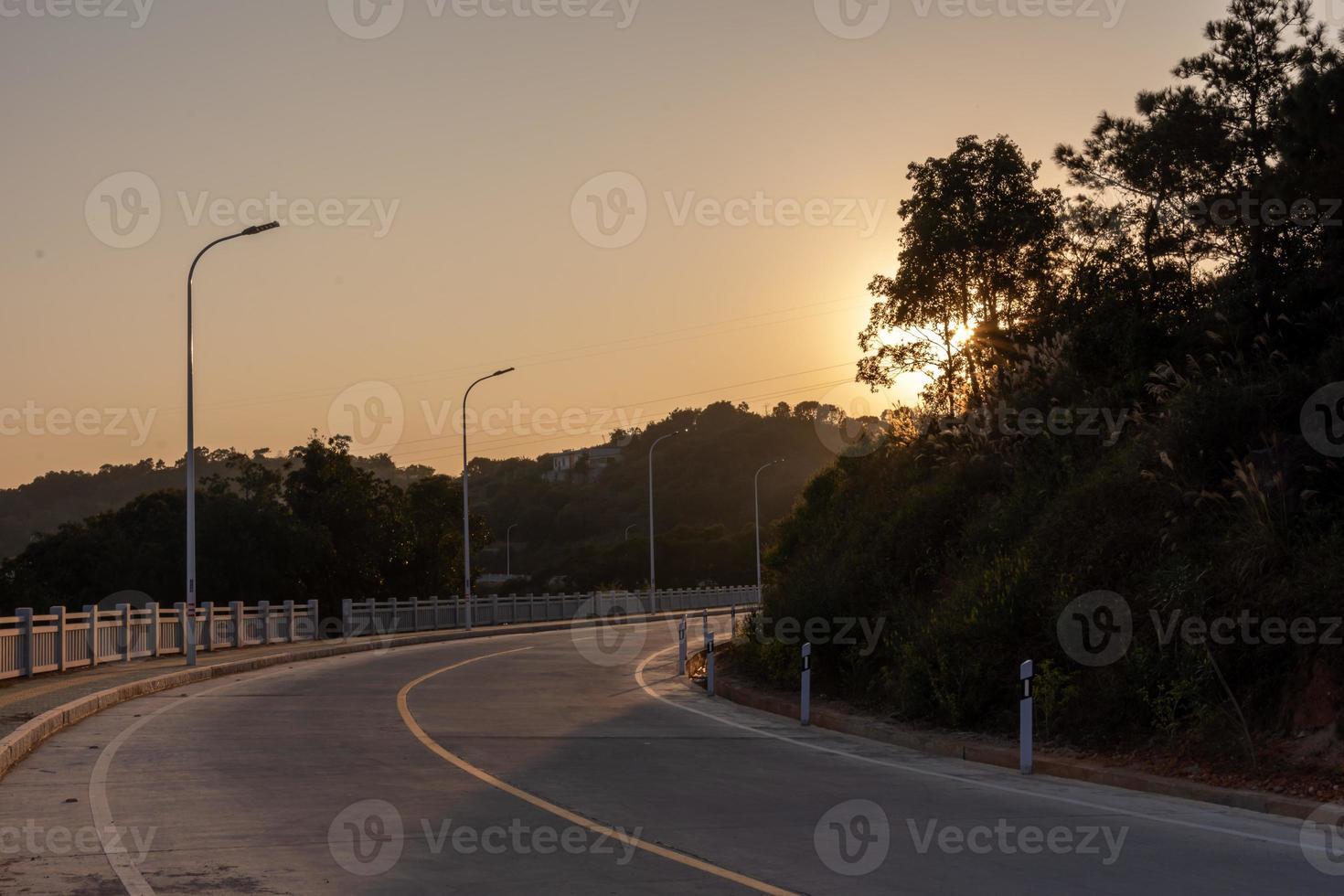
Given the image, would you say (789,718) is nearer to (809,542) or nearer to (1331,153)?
(1331,153)

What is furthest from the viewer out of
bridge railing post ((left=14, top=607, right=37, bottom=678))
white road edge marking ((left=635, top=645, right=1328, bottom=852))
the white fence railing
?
the white fence railing

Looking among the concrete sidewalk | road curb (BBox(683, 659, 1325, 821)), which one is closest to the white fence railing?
the concrete sidewalk

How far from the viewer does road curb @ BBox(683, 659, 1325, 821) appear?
11531 mm

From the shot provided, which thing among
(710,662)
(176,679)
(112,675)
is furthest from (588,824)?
(112,675)

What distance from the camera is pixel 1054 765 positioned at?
13828 mm

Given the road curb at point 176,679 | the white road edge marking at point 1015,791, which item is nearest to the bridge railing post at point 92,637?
the road curb at point 176,679

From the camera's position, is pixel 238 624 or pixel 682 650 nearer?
pixel 682 650

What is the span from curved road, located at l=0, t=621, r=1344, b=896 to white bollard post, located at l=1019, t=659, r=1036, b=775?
1.33 feet

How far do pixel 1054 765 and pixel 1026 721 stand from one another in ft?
1.66

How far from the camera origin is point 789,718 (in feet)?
65.0

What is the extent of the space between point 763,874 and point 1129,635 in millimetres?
8377

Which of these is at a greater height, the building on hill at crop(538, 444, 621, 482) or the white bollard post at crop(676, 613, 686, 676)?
the building on hill at crop(538, 444, 621, 482)

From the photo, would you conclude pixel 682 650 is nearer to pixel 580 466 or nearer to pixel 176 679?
pixel 176 679

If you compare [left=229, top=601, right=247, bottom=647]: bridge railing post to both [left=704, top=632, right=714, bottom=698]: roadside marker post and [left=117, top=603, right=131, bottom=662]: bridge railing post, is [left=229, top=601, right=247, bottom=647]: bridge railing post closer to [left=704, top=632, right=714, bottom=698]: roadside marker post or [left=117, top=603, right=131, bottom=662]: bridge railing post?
[left=117, top=603, right=131, bottom=662]: bridge railing post
